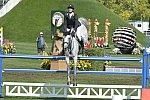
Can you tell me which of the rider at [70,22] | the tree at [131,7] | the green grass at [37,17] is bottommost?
the rider at [70,22]

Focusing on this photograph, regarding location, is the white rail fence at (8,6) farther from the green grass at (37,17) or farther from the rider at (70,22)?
the rider at (70,22)

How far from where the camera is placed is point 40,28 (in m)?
80.2

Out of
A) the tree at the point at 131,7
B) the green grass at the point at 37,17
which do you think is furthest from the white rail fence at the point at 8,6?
the tree at the point at 131,7

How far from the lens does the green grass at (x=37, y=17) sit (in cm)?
7888

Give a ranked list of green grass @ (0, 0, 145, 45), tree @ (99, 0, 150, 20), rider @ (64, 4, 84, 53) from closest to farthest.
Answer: rider @ (64, 4, 84, 53)
green grass @ (0, 0, 145, 45)
tree @ (99, 0, 150, 20)

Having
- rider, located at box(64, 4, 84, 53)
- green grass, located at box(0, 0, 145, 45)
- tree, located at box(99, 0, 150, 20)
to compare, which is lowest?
rider, located at box(64, 4, 84, 53)

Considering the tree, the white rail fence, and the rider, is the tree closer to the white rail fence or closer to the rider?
the white rail fence

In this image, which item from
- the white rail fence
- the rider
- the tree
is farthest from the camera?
the tree

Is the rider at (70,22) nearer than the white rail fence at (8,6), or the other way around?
the rider at (70,22)

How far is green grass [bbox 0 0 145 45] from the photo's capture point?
7888 cm

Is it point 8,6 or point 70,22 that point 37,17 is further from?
point 70,22

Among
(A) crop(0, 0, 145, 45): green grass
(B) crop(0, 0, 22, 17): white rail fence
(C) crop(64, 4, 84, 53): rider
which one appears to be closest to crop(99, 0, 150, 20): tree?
(A) crop(0, 0, 145, 45): green grass

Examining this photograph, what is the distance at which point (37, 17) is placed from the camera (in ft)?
277

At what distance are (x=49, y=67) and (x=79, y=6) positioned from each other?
195 feet
